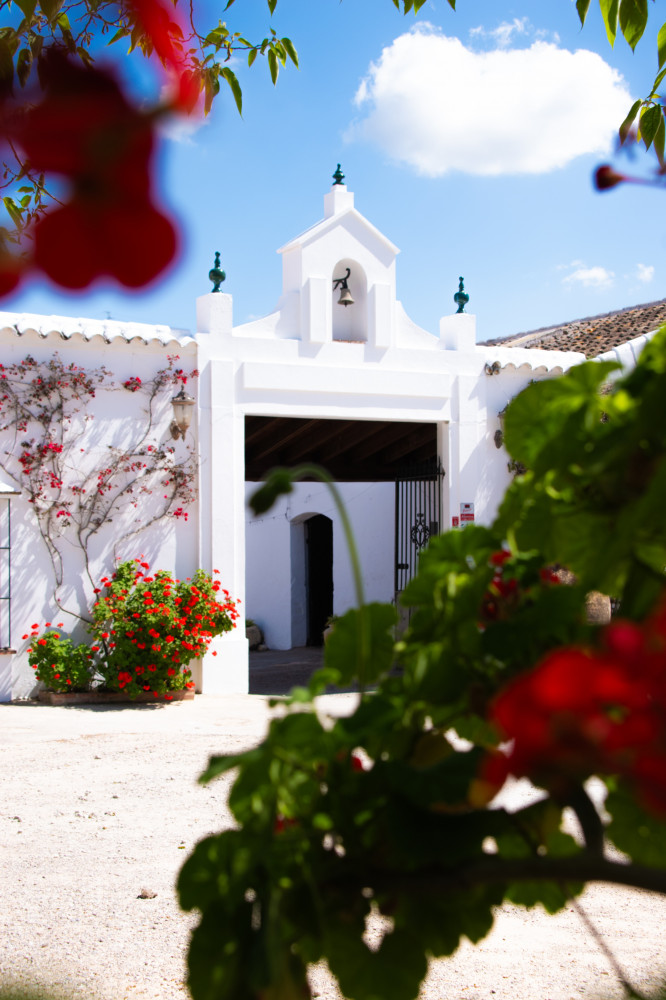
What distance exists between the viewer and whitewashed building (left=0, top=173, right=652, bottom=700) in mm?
7148

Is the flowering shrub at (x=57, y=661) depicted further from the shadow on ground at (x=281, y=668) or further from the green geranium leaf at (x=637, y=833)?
the green geranium leaf at (x=637, y=833)

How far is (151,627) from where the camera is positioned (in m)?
6.94

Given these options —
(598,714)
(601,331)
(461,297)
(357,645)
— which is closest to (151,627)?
(461,297)

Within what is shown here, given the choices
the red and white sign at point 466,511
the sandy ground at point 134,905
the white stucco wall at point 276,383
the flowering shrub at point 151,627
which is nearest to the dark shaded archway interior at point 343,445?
the red and white sign at point 466,511

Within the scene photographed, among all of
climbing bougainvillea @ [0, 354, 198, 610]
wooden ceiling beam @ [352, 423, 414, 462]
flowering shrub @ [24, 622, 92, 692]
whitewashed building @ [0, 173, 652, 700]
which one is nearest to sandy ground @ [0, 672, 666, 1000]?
flowering shrub @ [24, 622, 92, 692]

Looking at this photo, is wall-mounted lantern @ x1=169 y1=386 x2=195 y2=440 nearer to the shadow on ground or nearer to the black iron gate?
the shadow on ground

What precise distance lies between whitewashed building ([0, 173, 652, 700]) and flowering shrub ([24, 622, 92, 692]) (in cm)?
20

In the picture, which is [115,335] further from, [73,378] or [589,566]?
[589,566]

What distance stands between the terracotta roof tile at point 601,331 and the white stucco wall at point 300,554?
140 inches

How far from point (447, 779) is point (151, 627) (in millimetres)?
6609

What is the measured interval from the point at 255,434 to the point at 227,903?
911cm

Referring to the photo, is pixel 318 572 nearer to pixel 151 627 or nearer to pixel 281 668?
pixel 281 668

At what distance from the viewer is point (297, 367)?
26.5 feet

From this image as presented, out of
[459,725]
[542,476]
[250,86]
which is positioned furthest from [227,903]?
[250,86]
